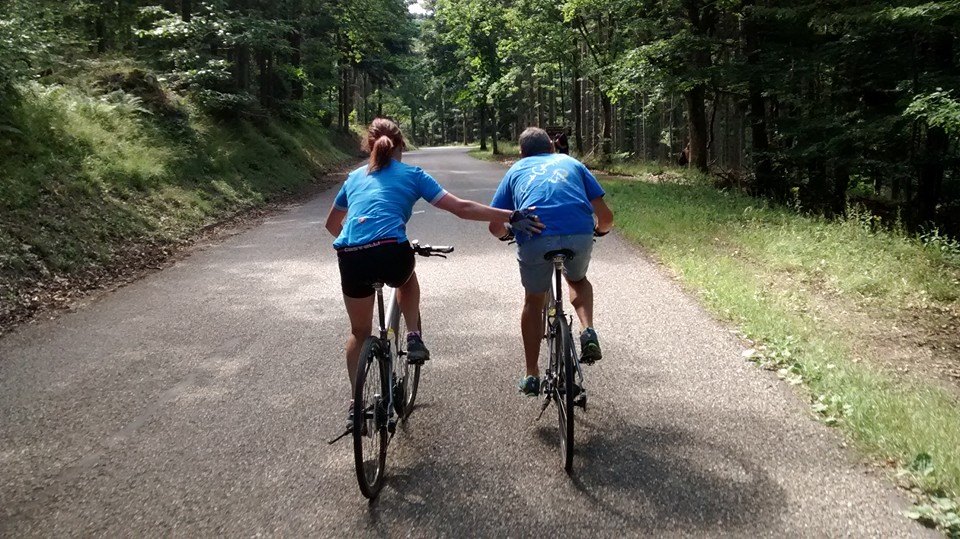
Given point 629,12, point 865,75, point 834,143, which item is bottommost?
point 834,143

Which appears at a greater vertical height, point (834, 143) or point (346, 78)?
point (346, 78)

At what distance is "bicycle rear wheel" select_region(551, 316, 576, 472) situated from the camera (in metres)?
3.73

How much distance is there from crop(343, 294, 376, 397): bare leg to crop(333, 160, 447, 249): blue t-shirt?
1.13 feet

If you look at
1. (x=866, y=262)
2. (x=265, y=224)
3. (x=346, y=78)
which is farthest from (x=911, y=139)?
(x=346, y=78)

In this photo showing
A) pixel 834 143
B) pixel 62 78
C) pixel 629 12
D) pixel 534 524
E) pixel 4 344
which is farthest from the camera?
pixel 629 12

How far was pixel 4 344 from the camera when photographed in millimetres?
6418

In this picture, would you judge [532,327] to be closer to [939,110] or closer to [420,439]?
[420,439]

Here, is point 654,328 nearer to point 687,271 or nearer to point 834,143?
point 687,271

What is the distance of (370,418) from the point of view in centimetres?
362

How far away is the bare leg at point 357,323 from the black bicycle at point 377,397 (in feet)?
0.33

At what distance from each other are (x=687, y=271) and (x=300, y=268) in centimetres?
530

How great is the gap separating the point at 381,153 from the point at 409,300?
3.09ft

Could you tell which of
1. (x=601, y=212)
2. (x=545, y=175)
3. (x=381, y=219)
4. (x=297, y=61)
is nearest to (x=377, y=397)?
(x=381, y=219)

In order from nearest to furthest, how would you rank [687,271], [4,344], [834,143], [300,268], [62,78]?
[4,344], [687,271], [300,268], [834,143], [62,78]
